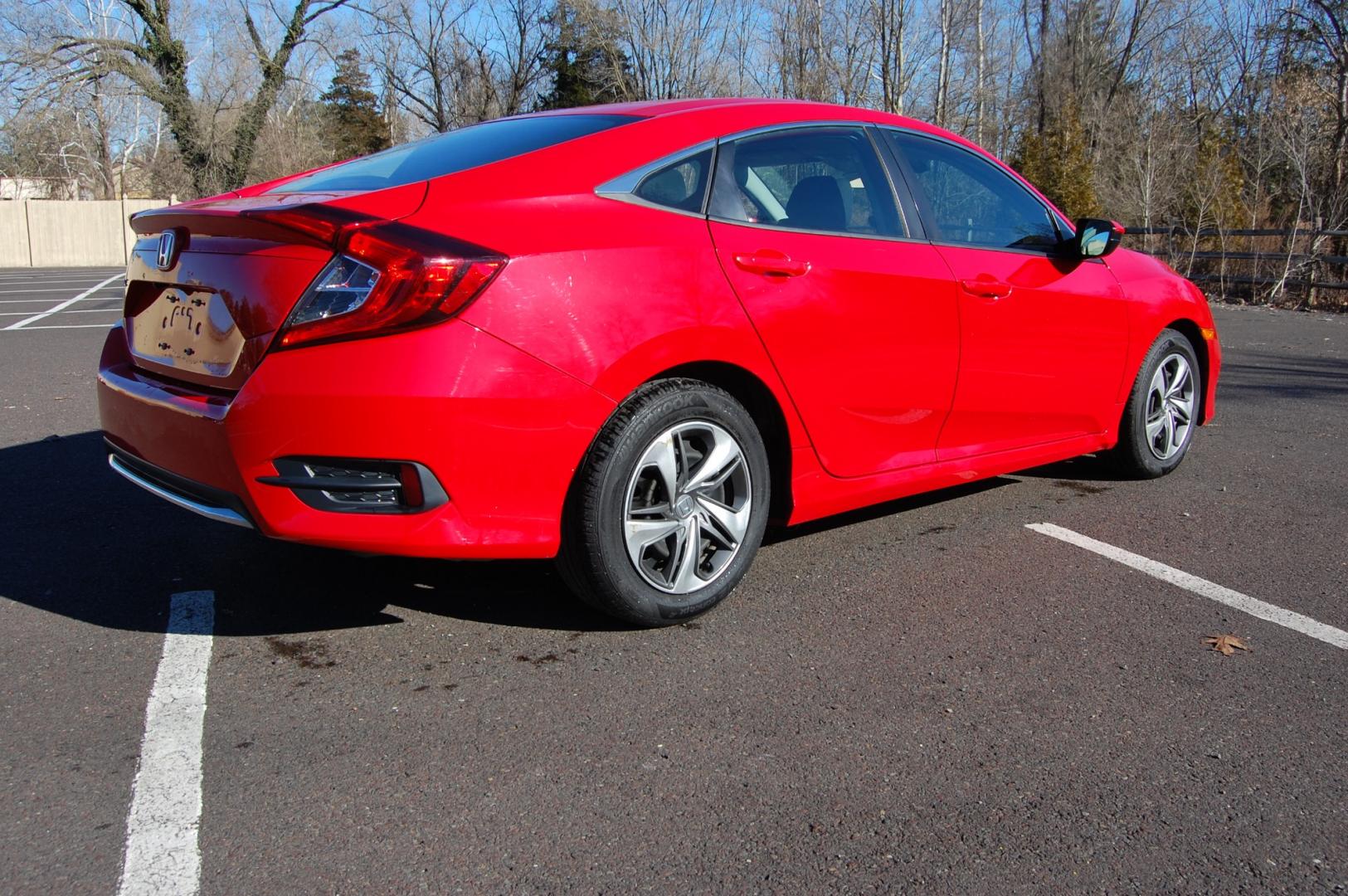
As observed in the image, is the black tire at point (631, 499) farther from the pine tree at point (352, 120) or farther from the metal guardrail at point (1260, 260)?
the pine tree at point (352, 120)

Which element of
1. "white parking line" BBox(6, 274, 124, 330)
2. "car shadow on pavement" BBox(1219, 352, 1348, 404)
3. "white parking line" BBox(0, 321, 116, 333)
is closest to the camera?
"car shadow on pavement" BBox(1219, 352, 1348, 404)

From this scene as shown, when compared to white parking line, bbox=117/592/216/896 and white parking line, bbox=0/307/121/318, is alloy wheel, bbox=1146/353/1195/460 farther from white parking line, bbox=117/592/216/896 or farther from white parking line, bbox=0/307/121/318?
white parking line, bbox=0/307/121/318

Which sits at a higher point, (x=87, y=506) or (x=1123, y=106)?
(x=1123, y=106)

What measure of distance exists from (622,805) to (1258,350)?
422 inches

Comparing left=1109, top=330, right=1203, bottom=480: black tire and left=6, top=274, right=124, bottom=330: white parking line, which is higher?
left=6, top=274, right=124, bottom=330: white parking line

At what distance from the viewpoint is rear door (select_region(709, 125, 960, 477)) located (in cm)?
361

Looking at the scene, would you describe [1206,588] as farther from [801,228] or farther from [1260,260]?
[1260,260]

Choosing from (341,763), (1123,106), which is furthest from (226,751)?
(1123,106)

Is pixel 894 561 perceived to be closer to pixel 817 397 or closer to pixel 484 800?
pixel 817 397

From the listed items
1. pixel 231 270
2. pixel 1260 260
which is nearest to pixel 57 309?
pixel 231 270

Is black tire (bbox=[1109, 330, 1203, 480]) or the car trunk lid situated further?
black tire (bbox=[1109, 330, 1203, 480])

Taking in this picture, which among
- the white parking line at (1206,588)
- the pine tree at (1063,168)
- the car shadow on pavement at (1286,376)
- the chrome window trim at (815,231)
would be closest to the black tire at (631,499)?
the chrome window trim at (815,231)

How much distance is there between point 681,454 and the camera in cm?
349

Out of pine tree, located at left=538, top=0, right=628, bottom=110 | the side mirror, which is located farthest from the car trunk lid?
pine tree, located at left=538, top=0, right=628, bottom=110
